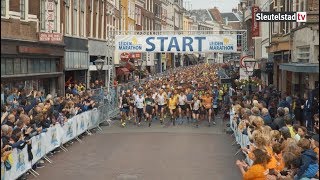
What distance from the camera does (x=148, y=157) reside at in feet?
48.5

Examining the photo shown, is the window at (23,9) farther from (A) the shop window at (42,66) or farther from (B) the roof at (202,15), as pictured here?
(B) the roof at (202,15)

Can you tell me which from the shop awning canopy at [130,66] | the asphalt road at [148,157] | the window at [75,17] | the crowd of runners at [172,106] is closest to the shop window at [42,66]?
the crowd of runners at [172,106]

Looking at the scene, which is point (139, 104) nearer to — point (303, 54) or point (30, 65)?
point (30, 65)

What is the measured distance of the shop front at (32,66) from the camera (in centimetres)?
2156

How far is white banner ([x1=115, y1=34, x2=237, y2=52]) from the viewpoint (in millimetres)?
27047

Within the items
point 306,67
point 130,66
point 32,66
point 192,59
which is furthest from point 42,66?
point 192,59

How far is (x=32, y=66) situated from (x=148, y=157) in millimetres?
11822

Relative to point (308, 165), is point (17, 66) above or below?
above

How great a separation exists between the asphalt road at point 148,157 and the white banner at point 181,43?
7.15 m

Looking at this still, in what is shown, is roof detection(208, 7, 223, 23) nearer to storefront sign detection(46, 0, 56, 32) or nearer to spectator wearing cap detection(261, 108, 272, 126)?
storefront sign detection(46, 0, 56, 32)

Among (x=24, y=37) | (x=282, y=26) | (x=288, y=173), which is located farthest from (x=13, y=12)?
(x=288, y=173)

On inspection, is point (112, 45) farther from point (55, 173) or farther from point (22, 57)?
point (55, 173)

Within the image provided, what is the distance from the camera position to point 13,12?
22.2 meters

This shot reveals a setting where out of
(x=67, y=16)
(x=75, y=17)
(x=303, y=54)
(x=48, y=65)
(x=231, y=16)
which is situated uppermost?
(x=231, y=16)
